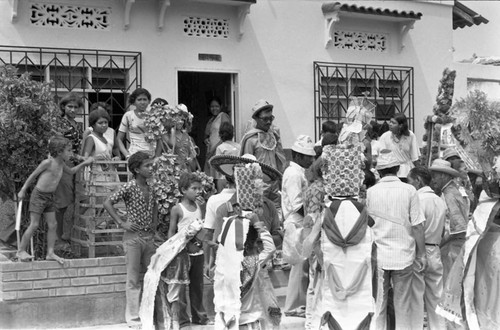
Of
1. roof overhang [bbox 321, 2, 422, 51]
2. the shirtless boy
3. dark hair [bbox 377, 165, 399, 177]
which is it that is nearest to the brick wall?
the shirtless boy

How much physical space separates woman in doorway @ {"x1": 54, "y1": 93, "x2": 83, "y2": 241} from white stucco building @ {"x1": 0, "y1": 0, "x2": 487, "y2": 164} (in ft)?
6.44

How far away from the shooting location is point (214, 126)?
11742mm

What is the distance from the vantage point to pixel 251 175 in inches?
270

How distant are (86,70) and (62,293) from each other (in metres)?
4.57

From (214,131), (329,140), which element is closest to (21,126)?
(329,140)

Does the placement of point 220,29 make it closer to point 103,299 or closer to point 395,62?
point 395,62

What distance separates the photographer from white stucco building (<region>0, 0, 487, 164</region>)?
36.8 ft

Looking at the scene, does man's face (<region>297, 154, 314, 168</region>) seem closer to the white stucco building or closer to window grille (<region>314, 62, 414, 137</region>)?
the white stucco building

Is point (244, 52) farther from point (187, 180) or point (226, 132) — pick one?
point (187, 180)

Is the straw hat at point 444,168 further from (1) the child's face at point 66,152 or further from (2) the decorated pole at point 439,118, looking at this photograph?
(1) the child's face at point 66,152

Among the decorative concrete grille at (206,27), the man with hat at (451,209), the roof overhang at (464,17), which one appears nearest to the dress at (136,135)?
the decorative concrete grille at (206,27)

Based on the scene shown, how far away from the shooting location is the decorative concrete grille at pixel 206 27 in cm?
1225

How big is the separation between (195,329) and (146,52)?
537cm

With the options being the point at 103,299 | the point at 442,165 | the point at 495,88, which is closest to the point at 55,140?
the point at 103,299
